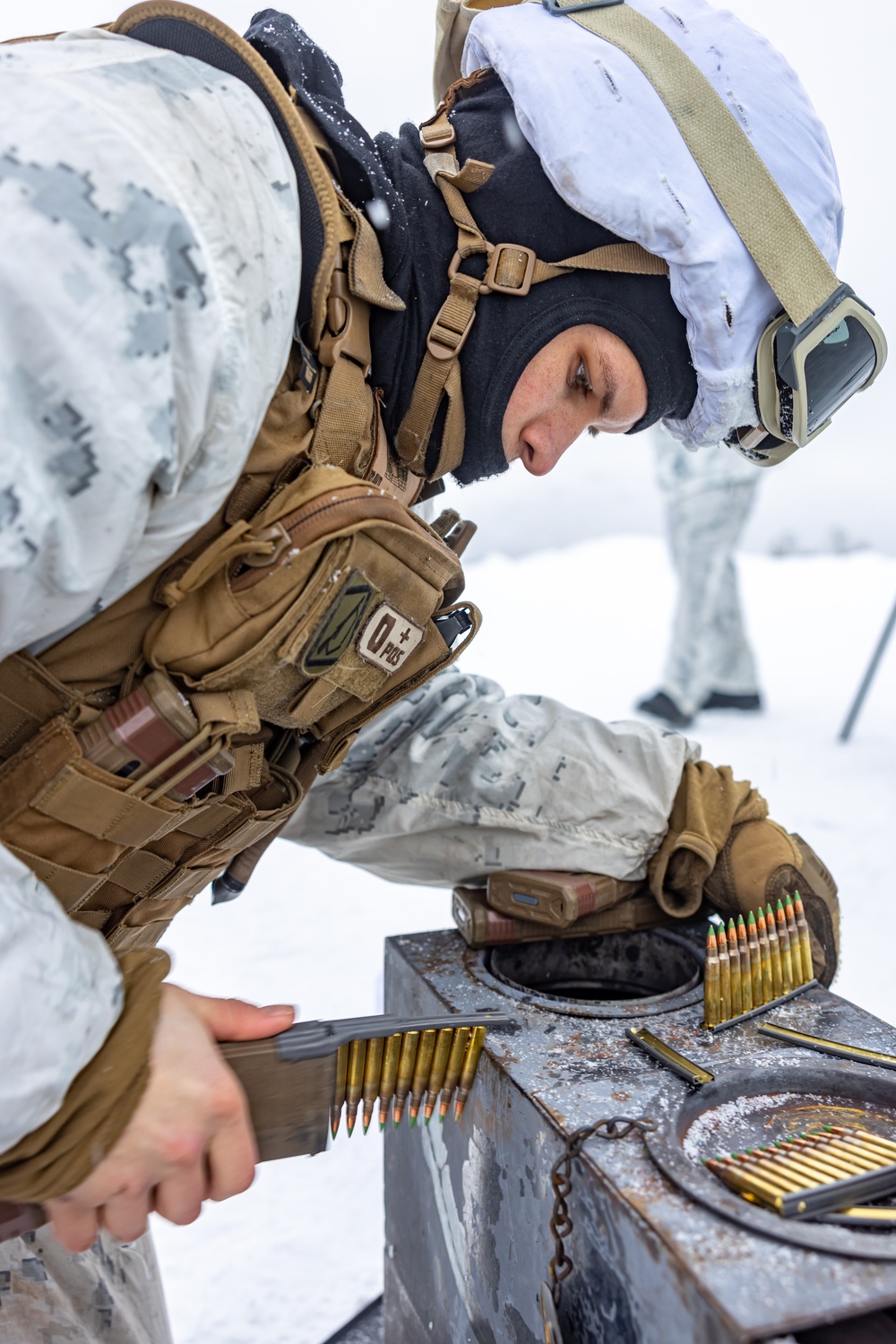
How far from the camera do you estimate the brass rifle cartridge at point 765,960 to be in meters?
1.01

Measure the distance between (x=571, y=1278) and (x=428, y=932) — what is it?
19.5 inches

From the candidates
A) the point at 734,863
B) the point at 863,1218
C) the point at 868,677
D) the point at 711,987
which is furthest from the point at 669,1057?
the point at 868,677

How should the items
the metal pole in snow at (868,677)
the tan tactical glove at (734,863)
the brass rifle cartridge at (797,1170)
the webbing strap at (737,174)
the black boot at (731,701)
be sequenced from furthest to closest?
the black boot at (731,701), the metal pole in snow at (868,677), the tan tactical glove at (734,863), the webbing strap at (737,174), the brass rifle cartridge at (797,1170)

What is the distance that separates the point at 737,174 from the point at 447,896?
1846 millimetres

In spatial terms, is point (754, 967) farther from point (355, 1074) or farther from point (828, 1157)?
point (355, 1074)

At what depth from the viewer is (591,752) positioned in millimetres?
1225

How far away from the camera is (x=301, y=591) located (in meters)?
0.83

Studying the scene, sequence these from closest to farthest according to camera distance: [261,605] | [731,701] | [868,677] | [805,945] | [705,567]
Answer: [261,605] < [805,945] < [868,677] < [705,567] < [731,701]

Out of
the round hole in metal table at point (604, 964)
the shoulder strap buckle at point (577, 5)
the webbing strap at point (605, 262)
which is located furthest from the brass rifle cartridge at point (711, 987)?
the shoulder strap buckle at point (577, 5)

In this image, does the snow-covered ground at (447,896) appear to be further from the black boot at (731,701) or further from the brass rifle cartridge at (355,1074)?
the brass rifle cartridge at (355,1074)

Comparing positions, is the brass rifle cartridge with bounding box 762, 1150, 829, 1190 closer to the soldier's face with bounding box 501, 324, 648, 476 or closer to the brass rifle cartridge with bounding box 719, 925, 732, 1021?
the brass rifle cartridge with bounding box 719, 925, 732, 1021

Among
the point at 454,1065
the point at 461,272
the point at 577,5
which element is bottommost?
the point at 454,1065

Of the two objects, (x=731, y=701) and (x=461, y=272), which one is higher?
(x=461, y=272)

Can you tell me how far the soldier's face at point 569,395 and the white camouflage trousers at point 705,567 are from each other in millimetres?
2284
